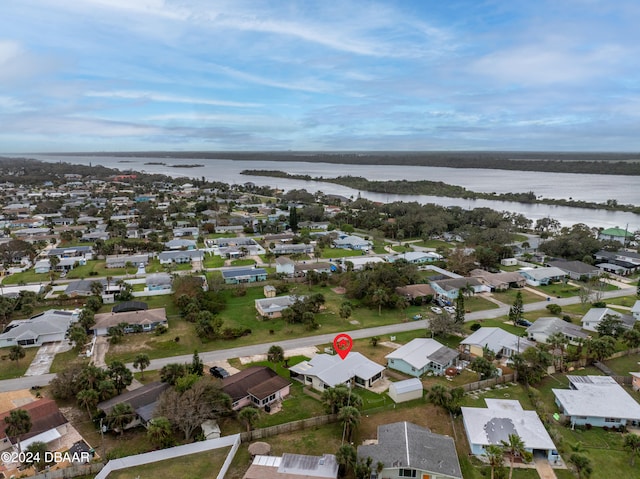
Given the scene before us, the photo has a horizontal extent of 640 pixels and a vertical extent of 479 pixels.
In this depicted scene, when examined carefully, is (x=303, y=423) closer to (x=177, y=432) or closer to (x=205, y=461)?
(x=205, y=461)

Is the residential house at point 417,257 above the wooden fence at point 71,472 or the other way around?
above

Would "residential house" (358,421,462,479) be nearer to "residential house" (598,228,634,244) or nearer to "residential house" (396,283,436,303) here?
"residential house" (396,283,436,303)

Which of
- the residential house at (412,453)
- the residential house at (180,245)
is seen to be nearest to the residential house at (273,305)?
the residential house at (412,453)

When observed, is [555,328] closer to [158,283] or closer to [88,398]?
[88,398]

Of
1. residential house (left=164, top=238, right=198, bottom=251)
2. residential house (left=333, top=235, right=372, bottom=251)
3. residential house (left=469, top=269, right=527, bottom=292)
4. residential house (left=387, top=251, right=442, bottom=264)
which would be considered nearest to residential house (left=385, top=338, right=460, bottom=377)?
residential house (left=469, top=269, right=527, bottom=292)

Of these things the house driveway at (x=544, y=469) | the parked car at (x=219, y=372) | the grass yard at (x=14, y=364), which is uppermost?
the parked car at (x=219, y=372)

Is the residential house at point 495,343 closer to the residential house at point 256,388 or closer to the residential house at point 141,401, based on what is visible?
the residential house at point 256,388
